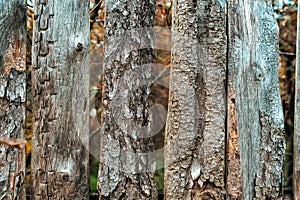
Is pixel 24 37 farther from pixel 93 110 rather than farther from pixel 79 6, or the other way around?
pixel 93 110

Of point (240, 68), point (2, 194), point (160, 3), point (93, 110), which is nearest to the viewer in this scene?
point (2, 194)

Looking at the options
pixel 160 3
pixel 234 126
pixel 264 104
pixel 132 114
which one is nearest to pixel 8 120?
pixel 132 114

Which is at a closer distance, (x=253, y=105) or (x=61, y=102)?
(x=61, y=102)

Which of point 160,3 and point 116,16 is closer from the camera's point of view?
point 116,16

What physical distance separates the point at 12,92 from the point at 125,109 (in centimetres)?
48

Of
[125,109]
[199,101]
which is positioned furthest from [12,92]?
[199,101]

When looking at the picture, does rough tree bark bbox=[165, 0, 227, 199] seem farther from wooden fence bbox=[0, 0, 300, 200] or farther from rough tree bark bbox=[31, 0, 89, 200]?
rough tree bark bbox=[31, 0, 89, 200]

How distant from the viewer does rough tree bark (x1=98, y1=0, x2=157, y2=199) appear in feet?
6.32

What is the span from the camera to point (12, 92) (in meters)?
1.92

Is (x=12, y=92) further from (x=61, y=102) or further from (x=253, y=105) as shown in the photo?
(x=253, y=105)

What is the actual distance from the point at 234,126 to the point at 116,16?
0.70 m

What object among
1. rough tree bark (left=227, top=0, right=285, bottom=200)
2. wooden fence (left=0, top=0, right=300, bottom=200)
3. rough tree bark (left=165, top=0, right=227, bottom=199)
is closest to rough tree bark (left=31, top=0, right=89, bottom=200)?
wooden fence (left=0, top=0, right=300, bottom=200)

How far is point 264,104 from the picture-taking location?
2.07 meters

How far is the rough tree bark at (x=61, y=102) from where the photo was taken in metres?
1.94
